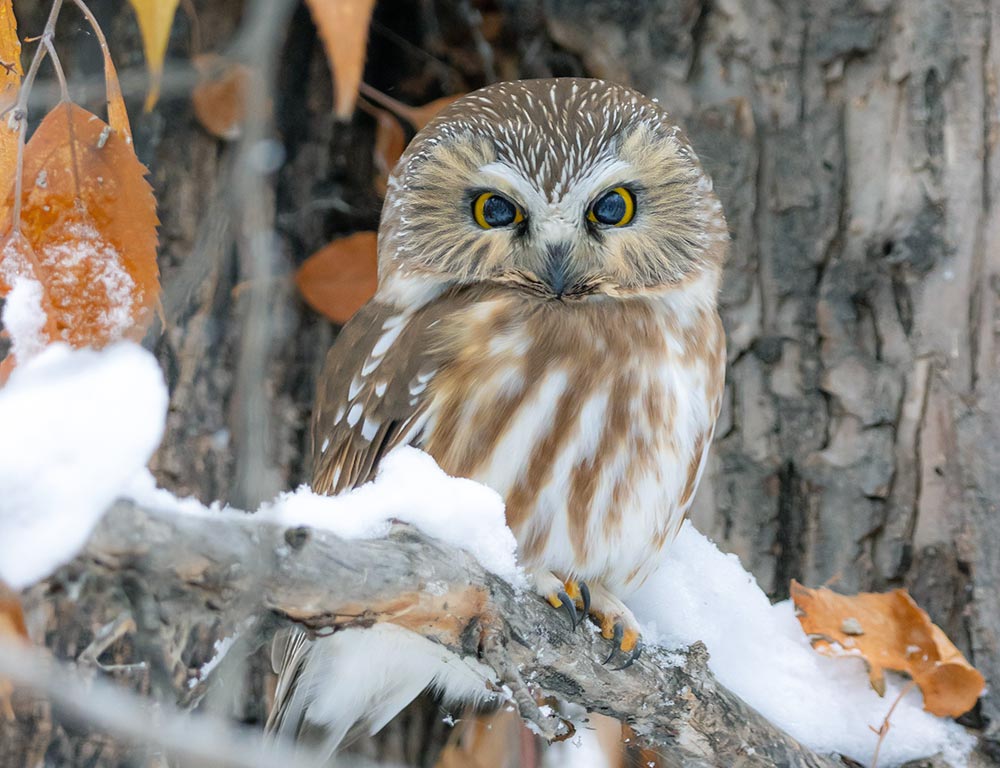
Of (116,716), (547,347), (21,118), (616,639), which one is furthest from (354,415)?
(116,716)

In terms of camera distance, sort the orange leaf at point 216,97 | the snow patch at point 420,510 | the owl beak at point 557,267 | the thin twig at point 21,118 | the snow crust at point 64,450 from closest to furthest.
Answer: the snow crust at point 64,450
the thin twig at point 21,118
the snow patch at point 420,510
the owl beak at point 557,267
the orange leaf at point 216,97

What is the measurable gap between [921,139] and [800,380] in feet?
1.89

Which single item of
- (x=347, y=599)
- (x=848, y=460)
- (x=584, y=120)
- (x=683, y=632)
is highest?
(x=584, y=120)

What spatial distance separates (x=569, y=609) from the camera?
5.78ft

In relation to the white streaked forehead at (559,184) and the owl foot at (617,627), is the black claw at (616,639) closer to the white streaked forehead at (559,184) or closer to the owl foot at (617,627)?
the owl foot at (617,627)

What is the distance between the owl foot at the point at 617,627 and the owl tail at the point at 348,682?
28 cm

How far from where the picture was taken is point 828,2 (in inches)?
93.7

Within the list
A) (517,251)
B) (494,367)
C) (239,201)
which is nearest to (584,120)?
(517,251)

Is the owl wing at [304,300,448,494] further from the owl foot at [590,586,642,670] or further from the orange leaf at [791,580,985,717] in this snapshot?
the orange leaf at [791,580,985,717]

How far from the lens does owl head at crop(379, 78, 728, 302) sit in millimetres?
1887

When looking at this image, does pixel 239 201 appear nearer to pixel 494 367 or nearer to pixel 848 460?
pixel 494 367

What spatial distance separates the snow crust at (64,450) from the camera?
2.90 feet

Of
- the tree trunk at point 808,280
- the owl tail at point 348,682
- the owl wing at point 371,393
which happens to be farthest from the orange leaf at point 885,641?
the owl wing at point 371,393

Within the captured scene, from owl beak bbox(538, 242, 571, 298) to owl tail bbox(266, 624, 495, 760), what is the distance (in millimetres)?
678
